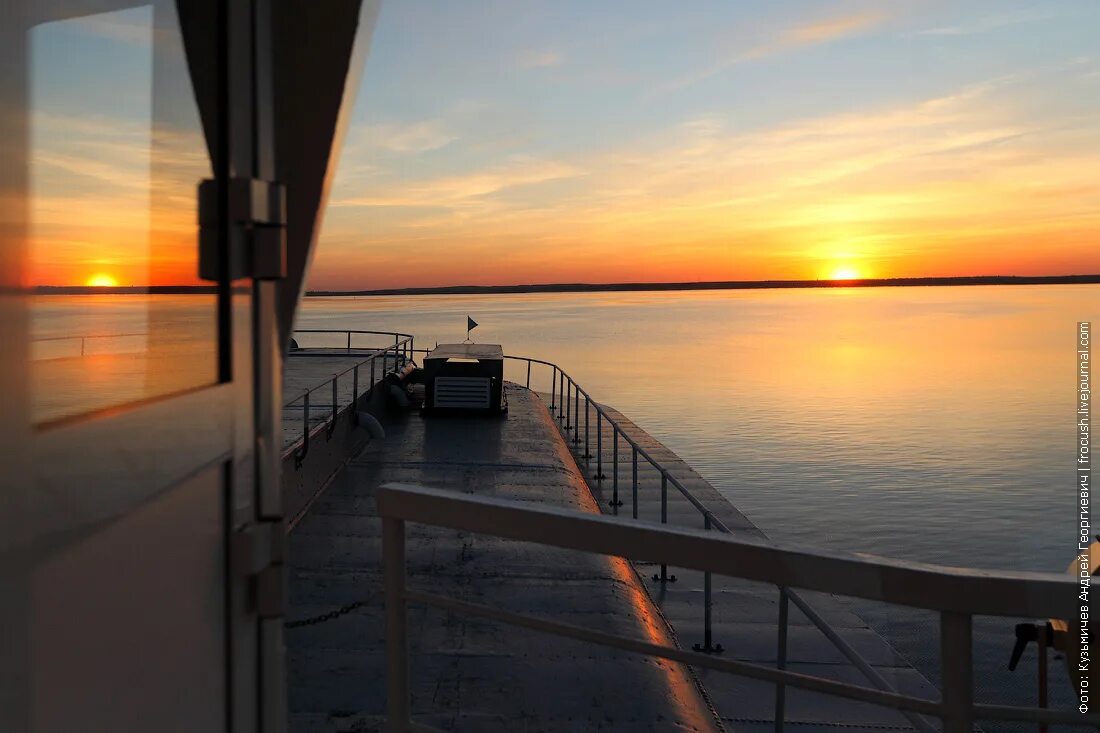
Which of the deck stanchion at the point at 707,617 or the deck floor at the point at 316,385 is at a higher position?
the deck floor at the point at 316,385

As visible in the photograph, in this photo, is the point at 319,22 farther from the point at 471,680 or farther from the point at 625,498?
the point at 625,498

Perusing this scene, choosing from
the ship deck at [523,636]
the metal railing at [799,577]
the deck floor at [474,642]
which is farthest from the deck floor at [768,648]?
the metal railing at [799,577]

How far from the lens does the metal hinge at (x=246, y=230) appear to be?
1.68 metres

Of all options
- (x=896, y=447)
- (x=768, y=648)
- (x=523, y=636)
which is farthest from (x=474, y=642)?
(x=896, y=447)

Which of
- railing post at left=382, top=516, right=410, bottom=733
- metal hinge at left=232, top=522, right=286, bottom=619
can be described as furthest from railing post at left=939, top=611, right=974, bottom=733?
metal hinge at left=232, top=522, right=286, bottom=619

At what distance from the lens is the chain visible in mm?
5574

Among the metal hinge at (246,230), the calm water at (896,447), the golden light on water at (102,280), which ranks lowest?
the calm water at (896,447)

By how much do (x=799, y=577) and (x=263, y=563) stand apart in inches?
42.5

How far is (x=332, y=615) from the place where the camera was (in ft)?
18.9

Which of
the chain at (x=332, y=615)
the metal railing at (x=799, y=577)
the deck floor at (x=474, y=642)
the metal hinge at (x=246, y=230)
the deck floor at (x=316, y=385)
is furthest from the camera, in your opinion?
the deck floor at (x=316, y=385)

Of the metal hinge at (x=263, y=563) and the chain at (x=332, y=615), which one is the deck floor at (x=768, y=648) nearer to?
the chain at (x=332, y=615)

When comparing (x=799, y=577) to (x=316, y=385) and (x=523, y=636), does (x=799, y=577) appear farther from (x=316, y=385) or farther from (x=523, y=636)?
(x=316, y=385)

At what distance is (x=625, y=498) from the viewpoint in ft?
48.5

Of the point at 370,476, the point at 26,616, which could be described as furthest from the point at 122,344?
the point at 370,476
